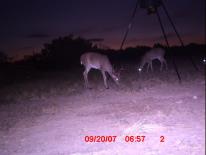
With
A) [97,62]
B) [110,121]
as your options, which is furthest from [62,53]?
[110,121]

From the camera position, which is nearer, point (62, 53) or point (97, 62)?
point (97, 62)

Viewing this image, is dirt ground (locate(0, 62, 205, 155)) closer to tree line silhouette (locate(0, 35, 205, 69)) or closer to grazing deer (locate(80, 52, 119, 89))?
grazing deer (locate(80, 52, 119, 89))

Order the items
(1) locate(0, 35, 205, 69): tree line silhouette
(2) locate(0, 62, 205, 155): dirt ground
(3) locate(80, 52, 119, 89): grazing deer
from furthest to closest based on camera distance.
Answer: (1) locate(0, 35, 205, 69): tree line silhouette → (3) locate(80, 52, 119, 89): grazing deer → (2) locate(0, 62, 205, 155): dirt ground

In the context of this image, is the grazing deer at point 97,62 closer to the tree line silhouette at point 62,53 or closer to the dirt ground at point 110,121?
the dirt ground at point 110,121

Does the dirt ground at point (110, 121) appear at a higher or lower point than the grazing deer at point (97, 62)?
lower

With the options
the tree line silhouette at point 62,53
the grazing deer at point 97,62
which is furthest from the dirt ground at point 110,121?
the tree line silhouette at point 62,53

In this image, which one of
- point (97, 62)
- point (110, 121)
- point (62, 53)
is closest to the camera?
point (110, 121)

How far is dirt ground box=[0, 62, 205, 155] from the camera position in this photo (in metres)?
6.46

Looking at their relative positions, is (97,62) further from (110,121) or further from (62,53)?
(62,53)

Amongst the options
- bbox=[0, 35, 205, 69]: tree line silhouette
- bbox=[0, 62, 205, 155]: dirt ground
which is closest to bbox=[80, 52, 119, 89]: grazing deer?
bbox=[0, 62, 205, 155]: dirt ground

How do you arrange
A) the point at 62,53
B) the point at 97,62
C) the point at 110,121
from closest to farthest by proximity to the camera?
the point at 110,121, the point at 97,62, the point at 62,53

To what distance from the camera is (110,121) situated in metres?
8.34

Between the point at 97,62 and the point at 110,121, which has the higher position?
the point at 97,62

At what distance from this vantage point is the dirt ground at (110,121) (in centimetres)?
646
